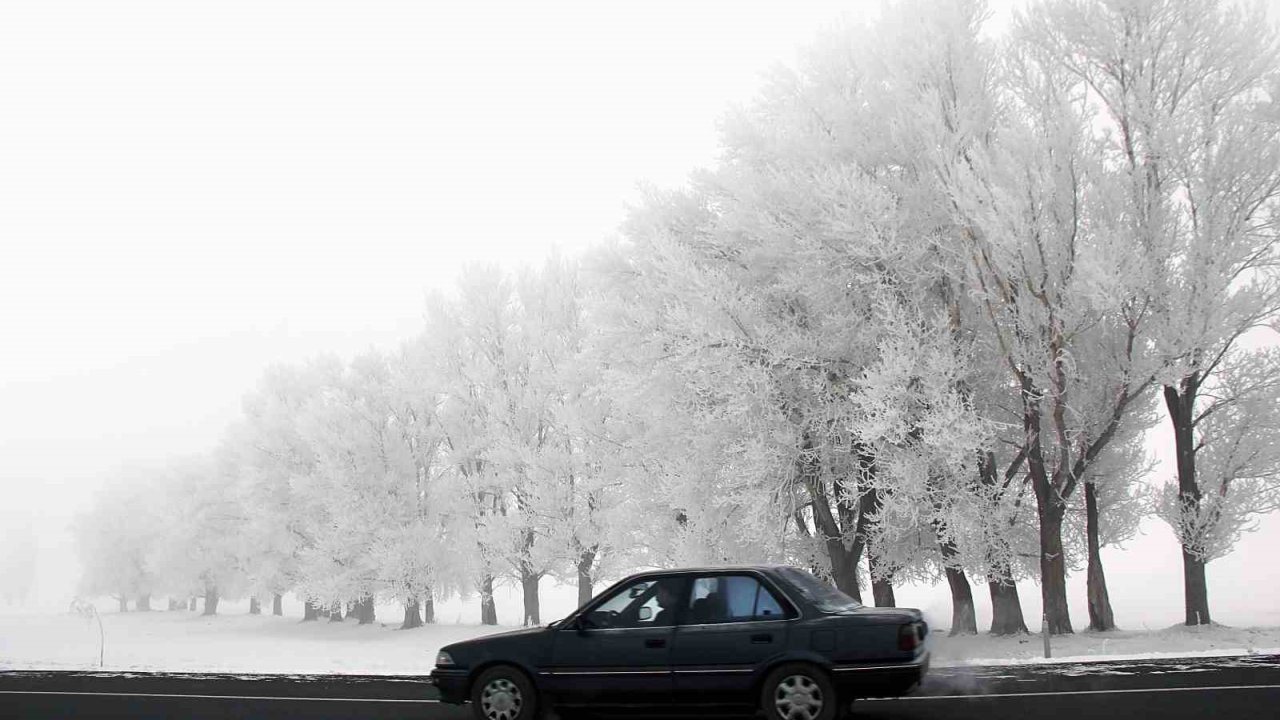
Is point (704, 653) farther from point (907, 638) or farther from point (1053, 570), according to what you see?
point (1053, 570)

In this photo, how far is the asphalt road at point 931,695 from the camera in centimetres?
945

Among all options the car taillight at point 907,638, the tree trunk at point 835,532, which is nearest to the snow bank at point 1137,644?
the tree trunk at point 835,532

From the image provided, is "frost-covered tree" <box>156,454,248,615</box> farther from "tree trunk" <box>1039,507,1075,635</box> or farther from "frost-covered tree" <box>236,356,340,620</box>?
"tree trunk" <box>1039,507,1075,635</box>

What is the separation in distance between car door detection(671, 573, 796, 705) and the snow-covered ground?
184 centimetres

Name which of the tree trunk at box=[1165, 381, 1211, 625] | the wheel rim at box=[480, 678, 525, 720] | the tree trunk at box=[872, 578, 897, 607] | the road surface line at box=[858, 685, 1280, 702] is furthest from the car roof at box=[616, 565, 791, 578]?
the tree trunk at box=[1165, 381, 1211, 625]

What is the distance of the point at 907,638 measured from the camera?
8.32m

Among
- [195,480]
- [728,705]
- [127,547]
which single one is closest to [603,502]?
[728,705]

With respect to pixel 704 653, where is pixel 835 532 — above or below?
above

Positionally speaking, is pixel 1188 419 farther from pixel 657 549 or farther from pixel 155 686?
pixel 155 686

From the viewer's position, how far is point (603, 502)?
30906mm

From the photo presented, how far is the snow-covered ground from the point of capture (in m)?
16.2

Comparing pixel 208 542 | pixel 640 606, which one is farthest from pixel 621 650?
pixel 208 542

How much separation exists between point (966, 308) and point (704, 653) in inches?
565

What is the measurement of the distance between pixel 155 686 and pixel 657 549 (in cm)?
1297
